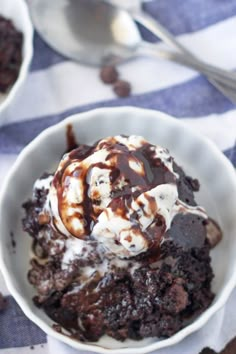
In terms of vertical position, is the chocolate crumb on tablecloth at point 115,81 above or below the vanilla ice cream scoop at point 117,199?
below

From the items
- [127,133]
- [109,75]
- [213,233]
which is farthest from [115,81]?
[213,233]

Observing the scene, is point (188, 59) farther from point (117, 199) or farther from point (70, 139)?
point (117, 199)

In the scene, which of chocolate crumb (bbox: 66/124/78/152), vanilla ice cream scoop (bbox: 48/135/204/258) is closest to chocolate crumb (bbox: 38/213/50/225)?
vanilla ice cream scoop (bbox: 48/135/204/258)

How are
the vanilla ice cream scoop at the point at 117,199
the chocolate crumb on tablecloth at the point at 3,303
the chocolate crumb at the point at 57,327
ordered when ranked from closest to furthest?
the vanilla ice cream scoop at the point at 117,199 < the chocolate crumb at the point at 57,327 < the chocolate crumb on tablecloth at the point at 3,303

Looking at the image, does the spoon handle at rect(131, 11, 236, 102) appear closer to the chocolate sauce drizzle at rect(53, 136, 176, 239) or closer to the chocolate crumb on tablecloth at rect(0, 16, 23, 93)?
the chocolate crumb on tablecloth at rect(0, 16, 23, 93)

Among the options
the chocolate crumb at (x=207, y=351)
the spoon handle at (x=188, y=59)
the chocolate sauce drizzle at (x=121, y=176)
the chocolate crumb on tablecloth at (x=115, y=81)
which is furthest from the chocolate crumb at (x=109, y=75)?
the chocolate crumb at (x=207, y=351)

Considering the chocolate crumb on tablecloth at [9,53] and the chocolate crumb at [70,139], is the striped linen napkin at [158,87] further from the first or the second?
the chocolate crumb at [70,139]
